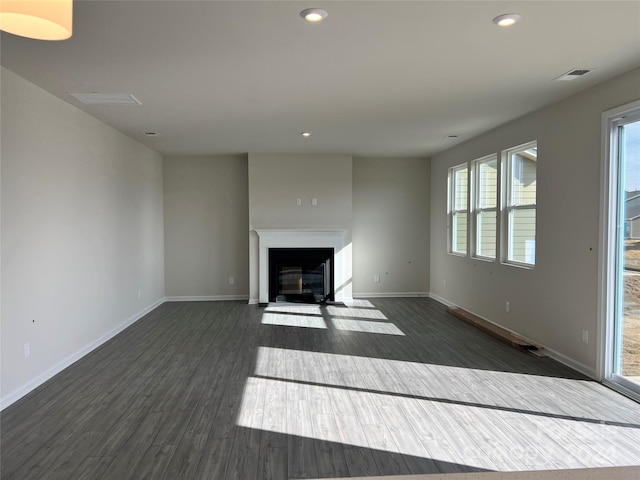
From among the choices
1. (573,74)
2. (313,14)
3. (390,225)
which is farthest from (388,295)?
(313,14)

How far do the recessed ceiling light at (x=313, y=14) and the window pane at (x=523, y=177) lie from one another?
323cm

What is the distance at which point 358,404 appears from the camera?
10.4ft

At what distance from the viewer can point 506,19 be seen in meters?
2.39

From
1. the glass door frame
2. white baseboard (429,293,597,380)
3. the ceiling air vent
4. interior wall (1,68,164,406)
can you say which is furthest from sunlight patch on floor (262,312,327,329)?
the ceiling air vent

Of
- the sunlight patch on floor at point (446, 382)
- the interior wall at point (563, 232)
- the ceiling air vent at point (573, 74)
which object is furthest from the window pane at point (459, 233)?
the ceiling air vent at point (573, 74)

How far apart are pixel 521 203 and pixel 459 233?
1.85m

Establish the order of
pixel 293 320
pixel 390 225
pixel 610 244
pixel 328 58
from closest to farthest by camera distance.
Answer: pixel 328 58
pixel 610 244
pixel 293 320
pixel 390 225

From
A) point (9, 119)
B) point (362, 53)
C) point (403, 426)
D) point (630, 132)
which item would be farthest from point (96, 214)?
point (630, 132)

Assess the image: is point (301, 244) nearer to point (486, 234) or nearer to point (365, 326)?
point (365, 326)

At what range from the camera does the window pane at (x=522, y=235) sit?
4.66 metres

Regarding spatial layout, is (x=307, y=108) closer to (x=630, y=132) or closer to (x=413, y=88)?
(x=413, y=88)

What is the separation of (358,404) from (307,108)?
2747mm

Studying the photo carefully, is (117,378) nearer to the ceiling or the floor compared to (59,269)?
nearer to the floor

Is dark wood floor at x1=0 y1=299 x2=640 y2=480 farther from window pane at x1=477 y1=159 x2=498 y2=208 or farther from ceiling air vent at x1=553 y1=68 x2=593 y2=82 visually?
ceiling air vent at x1=553 y1=68 x2=593 y2=82
